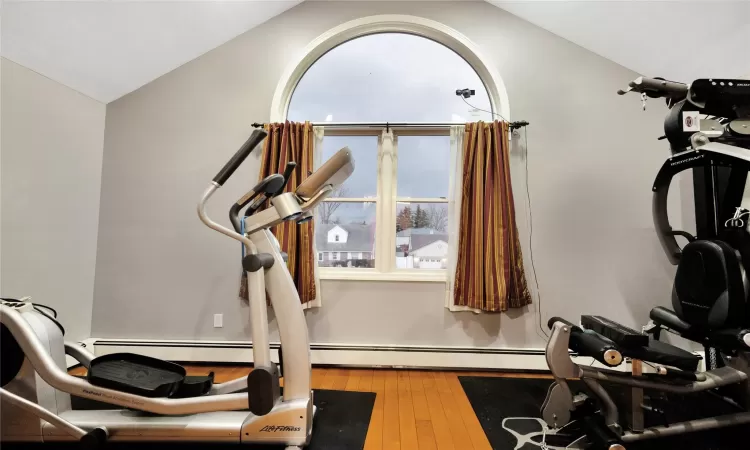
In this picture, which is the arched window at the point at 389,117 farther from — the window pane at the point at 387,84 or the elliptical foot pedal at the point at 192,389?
the elliptical foot pedal at the point at 192,389

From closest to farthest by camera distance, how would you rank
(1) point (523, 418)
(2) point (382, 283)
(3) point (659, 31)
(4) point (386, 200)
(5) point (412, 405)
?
(1) point (523, 418) < (5) point (412, 405) < (3) point (659, 31) < (2) point (382, 283) < (4) point (386, 200)

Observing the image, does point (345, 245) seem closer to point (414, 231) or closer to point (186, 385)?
A: point (414, 231)

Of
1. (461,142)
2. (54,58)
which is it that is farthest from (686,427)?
(54,58)

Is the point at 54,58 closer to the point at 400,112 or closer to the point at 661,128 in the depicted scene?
the point at 400,112

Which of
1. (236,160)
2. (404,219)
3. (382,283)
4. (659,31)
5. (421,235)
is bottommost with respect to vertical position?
(382,283)

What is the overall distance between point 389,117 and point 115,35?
1.94 metres

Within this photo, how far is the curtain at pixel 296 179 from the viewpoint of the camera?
2.45m

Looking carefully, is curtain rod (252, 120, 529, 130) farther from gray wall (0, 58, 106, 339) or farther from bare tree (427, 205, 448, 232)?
gray wall (0, 58, 106, 339)

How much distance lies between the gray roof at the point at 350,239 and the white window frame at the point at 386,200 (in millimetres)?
75

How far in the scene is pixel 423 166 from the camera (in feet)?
9.08

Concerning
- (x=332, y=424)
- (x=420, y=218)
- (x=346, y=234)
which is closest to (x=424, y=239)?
(x=420, y=218)

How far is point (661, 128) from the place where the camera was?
254cm

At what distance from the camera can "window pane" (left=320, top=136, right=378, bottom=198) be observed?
274cm

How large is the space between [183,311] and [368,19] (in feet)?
8.75
